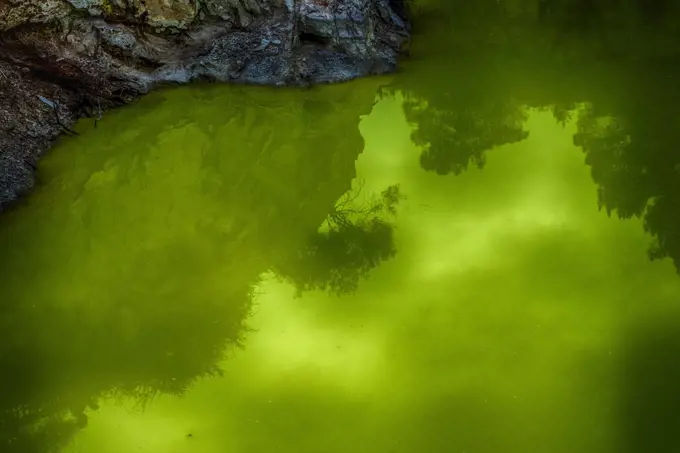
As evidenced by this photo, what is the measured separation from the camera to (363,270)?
5.06m

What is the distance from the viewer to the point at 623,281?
15.3 feet

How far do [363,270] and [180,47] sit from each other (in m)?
4.00

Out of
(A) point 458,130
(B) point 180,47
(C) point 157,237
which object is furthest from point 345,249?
(B) point 180,47

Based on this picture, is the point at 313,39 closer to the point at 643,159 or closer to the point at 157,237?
the point at 157,237

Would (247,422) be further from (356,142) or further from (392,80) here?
(392,80)

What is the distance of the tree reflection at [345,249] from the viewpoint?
16.5ft

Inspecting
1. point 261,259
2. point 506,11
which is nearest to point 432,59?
point 506,11

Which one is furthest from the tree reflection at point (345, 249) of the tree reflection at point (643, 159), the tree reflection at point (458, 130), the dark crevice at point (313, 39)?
the dark crevice at point (313, 39)

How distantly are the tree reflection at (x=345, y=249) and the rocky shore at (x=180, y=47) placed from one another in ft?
7.69

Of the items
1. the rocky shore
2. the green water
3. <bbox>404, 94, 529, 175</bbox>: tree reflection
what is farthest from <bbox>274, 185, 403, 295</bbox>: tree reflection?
the rocky shore

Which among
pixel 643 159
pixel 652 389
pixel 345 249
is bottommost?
pixel 652 389

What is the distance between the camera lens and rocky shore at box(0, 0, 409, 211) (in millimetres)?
7051

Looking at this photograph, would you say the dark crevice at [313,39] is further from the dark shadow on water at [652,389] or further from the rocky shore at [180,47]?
the dark shadow on water at [652,389]

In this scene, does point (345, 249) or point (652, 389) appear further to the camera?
point (345, 249)
